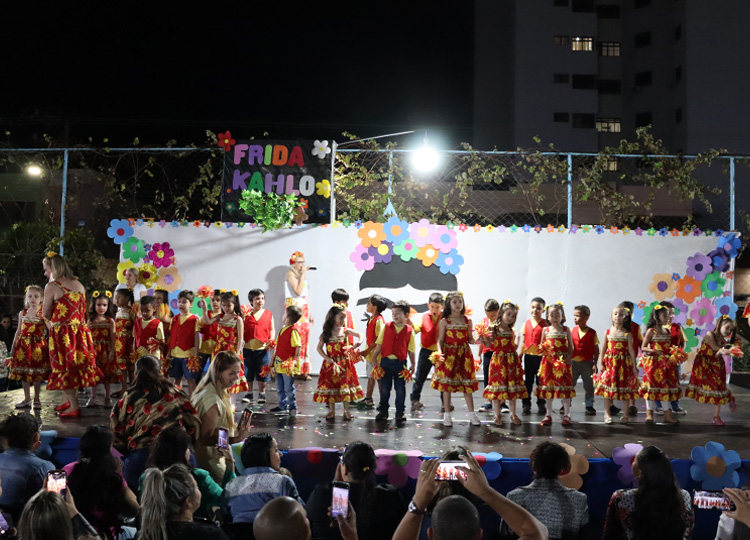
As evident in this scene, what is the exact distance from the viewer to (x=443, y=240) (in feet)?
35.2

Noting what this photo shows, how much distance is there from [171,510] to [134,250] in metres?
8.34

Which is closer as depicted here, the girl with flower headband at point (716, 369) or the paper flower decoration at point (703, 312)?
the girl with flower headband at point (716, 369)

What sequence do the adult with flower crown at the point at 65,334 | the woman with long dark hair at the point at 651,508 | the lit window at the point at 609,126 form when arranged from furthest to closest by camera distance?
1. the lit window at the point at 609,126
2. the adult with flower crown at the point at 65,334
3. the woman with long dark hair at the point at 651,508

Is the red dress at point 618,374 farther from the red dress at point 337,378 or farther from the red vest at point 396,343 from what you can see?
the red dress at point 337,378

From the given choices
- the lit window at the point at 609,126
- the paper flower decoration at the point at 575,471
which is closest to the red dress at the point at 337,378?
the paper flower decoration at the point at 575,471

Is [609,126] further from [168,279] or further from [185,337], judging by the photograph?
[185,337]

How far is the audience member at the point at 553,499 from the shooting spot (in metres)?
3.40

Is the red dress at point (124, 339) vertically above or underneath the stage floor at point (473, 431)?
above

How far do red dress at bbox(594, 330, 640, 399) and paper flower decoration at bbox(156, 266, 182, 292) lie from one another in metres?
6.16

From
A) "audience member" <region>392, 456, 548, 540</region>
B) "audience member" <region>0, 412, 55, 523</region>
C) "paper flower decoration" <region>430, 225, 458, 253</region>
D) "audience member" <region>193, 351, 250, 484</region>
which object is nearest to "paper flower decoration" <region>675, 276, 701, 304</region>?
"paper flower decoration" <region>430, 225, 458, 253</region>

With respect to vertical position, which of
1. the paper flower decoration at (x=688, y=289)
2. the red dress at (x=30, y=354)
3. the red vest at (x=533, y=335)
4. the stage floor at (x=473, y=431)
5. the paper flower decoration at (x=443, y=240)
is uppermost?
the paper flower decoration at (x=443, y=240)

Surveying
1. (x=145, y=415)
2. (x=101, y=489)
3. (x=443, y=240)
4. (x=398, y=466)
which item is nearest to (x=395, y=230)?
(x=443, y=240)

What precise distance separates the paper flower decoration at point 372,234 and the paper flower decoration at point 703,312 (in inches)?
183

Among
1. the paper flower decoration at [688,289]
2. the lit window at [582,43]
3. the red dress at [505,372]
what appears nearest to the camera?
the red dress at [505,372]
